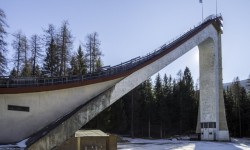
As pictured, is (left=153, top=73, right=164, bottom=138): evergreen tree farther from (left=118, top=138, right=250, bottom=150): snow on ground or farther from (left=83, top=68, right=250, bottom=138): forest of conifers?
(left=118, top=138, right=250, bottom=150): snow on ground

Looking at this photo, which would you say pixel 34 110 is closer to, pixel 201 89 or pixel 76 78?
pixel 76 78

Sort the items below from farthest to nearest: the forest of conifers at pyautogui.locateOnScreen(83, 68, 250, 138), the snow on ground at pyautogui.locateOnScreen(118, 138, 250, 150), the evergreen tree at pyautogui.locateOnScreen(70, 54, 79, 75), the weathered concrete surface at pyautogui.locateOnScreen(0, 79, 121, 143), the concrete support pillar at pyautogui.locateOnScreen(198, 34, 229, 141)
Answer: the forest of conifers at pyautogui.locateOnScreen(83, 68, 250, 138) → the evergreen tree at pyautogui.locateOnScreen(70, 54, 79, 75) → the concrete support pillar at pyautogui.locateOnScreen(198, 34, 229, 141) → the snow on ground at pyautogui.locateOnScreen(118, 138, 250, 150) → the weathered concrete surface at pyautogui.locateOnScreen(0, 79, 121, 143)

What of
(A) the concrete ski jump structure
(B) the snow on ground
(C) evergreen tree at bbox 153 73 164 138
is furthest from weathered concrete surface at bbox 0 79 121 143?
(C) evergreen tree at bbox 153 73 164 138

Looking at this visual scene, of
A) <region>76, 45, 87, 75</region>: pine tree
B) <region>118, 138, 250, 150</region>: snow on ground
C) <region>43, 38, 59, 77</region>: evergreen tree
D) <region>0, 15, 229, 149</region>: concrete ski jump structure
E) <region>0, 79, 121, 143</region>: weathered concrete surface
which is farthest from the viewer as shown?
<region>76, 45, 87, 75</region>: pine tree

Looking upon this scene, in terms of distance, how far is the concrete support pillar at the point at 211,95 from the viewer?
122 feet

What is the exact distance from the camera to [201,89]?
38875 millimetres

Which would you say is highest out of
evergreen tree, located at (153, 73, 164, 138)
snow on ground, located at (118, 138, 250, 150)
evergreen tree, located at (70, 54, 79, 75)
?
evergreen tree, located at (70, 54, 79, 75)

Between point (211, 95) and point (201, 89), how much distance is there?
1.52 meters

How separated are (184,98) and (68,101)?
4185cm

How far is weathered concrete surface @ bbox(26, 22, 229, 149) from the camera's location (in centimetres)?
1702

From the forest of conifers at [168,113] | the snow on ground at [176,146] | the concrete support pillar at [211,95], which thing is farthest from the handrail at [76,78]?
the forest of conifers at [168,113]

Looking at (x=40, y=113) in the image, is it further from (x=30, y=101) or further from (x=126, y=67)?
(x=126, y=67)

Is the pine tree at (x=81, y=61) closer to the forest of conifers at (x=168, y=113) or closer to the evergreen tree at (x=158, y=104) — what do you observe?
the forest of conifers at (x=168, y=113)

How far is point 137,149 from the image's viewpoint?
75.2 feet
